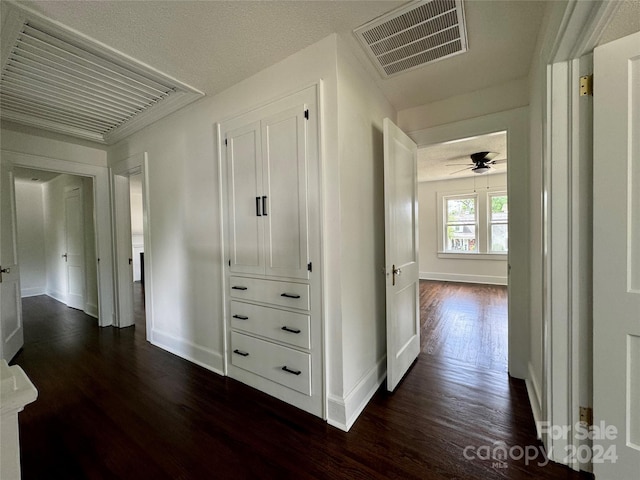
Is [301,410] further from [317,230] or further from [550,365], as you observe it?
[550,365]

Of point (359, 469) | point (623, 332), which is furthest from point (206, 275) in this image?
point (623, 332)

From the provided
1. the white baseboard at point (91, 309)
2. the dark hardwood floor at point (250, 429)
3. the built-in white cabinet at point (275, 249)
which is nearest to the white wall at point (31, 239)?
the white baseboard at point (91, 309)

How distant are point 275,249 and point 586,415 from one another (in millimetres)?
1964

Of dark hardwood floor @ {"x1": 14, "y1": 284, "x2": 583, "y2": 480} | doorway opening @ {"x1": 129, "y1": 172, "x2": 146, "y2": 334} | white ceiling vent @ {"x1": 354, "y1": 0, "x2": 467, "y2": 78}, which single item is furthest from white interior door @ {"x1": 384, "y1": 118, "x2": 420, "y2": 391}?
doorway opening @ {"x1": 129, "y1": 172, "x2": 146, "y2": 334}

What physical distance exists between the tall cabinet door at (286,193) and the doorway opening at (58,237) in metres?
3.27

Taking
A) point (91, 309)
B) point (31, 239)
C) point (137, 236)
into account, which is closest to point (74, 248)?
point (91, 309)

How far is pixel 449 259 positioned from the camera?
6.50 metres

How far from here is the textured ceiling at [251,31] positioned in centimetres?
145

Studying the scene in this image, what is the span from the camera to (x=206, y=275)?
247 centimetres

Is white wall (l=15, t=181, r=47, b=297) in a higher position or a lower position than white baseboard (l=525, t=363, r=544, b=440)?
higher

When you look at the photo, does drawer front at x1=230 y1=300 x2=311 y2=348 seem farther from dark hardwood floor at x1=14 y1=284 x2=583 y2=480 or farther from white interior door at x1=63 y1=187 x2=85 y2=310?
white interior door at x1=63 y1=187 x2=85 y2=310

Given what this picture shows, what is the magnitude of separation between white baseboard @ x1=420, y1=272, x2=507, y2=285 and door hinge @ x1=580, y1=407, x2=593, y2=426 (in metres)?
5.24

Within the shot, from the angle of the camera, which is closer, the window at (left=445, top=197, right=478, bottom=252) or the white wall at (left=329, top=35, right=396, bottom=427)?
the white wall at (left=329, top=35, right=396, bottom=427)

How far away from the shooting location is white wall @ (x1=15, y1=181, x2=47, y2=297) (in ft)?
17.7
